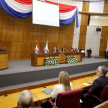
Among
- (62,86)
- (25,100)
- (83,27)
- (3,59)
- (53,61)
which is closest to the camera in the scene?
(25,100)

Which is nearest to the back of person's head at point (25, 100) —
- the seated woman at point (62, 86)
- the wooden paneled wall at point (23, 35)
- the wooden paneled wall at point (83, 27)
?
the seated woman at point (62, 86)

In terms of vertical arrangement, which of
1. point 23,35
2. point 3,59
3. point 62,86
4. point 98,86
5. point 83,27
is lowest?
point 98,86

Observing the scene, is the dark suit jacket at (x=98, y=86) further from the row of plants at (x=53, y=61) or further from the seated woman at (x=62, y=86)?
the row of plants at (x=53, y=61)

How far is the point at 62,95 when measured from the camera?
73.7 inches

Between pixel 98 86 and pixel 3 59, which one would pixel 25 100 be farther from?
pixel 3 59

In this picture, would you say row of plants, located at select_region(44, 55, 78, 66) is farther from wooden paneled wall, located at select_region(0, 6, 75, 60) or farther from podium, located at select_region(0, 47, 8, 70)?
wooden paneled wall, located at select_region(0, 6, 75, 60)

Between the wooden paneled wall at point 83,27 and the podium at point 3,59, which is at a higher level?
the wooden paneled wall at point 83,27

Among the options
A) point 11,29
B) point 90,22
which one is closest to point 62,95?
point 11,29

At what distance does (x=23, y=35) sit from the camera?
7859mm

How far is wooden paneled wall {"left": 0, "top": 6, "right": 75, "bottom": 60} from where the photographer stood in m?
7.10

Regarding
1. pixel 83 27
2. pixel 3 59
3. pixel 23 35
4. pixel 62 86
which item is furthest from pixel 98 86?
pixel 83 27

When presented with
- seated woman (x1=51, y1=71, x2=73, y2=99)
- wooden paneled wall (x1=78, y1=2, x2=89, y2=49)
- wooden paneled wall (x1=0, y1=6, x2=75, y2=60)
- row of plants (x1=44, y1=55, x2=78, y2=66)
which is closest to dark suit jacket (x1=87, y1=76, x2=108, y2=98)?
seated woman (x1=51, y1=71, x2=73, y2=99)

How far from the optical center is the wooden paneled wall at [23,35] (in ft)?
23.3

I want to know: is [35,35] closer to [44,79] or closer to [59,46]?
[59,46]
